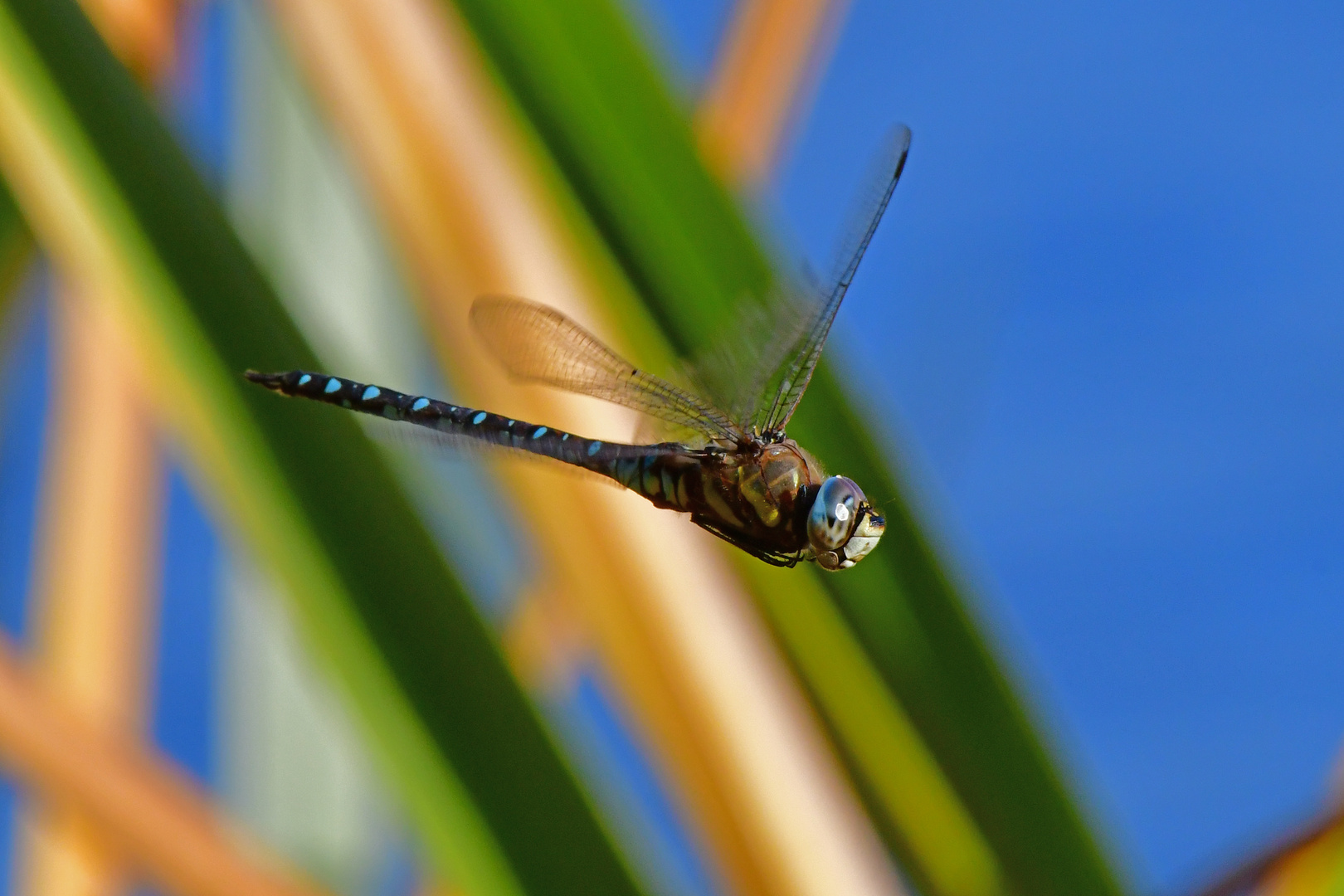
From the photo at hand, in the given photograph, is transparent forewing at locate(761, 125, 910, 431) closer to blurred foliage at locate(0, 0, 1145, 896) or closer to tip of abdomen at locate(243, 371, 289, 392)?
blurred foliage at locate(0, 0, 1145, 896)

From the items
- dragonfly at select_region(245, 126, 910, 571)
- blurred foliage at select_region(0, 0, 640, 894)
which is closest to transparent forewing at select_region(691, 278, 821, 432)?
dragonfly at select_region(245, 126, 910, 571)

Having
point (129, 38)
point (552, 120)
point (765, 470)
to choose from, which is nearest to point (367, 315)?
point (129, 38)

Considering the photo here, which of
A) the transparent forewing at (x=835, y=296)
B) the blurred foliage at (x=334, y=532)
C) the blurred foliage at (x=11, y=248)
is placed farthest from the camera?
the blurred foliage at (x=11, y=248)

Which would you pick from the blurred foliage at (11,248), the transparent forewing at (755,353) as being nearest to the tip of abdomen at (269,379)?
the transparent forewing at (755,353)

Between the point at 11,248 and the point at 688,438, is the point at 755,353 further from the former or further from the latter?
the point at 11,248

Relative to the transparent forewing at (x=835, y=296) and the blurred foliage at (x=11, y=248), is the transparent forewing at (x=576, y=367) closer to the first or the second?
the transparent forewing at (x=835, y=296)

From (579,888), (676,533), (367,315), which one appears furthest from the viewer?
(367,315)

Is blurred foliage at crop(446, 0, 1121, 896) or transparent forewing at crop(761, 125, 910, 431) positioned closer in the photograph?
transparent forewing at crop(761, 125, 910, 431)

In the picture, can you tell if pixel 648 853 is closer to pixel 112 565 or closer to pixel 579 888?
pixel 579 888
